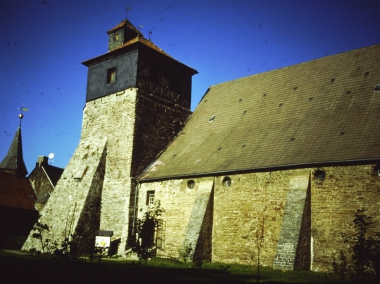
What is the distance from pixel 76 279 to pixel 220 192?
10649 millimetres

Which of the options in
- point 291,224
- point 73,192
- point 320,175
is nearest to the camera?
point 291,224

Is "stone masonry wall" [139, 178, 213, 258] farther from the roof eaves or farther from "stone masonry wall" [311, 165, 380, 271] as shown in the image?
"stone masonry wall" [311, 165, 380, 271]

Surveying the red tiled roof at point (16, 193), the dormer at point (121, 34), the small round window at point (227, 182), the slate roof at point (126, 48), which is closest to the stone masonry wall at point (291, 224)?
the small round window at point (227, 182)

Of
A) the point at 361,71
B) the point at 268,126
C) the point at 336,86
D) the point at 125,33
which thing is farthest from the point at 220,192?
the point at 125,33

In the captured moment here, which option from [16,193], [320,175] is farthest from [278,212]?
[16,193]

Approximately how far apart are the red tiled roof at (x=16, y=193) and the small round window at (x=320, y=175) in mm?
24737

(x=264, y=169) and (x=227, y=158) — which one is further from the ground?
(x=227, y=158)

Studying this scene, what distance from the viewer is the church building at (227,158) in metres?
14.2

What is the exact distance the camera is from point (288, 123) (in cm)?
1780

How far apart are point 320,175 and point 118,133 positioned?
42.0 feet

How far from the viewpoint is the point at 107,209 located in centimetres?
2156

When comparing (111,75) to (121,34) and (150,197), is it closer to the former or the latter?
(121,34)

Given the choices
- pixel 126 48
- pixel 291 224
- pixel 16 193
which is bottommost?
pixel 291 224

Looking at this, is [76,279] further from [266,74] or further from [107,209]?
[266,74]
